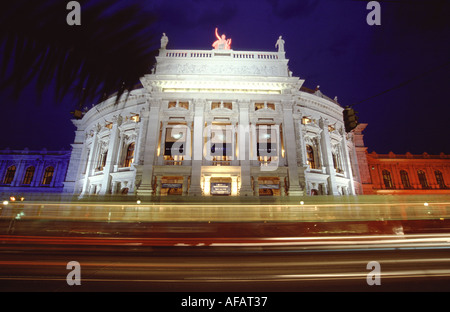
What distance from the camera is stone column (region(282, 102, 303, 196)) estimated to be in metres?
18.8

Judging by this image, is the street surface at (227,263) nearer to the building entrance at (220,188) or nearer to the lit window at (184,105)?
the building entrance at (220,188)

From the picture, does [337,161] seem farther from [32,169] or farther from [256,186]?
[32,169]

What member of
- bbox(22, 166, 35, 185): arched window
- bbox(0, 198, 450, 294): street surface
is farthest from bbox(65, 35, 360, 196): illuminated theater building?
bbox(22, 166, 35, 185): arched window

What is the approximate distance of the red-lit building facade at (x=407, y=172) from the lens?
33.3m

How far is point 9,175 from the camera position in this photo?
34.8 m

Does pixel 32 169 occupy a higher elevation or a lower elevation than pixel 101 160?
higher

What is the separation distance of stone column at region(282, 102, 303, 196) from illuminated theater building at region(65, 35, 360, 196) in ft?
0.32

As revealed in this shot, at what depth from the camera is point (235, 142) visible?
20578mm

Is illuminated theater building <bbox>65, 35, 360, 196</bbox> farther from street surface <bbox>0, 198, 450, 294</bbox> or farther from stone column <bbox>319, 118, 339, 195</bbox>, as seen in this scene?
street surface <bbox>0, 198, 450, 294</bbox>

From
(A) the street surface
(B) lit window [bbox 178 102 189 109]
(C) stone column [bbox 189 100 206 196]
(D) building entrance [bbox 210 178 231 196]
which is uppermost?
(B) lit window [bbox 178 102 189 109]

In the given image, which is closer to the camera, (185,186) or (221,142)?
(185,186)

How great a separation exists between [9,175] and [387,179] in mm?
64697

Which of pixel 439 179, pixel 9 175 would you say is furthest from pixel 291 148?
pixel 9 175
